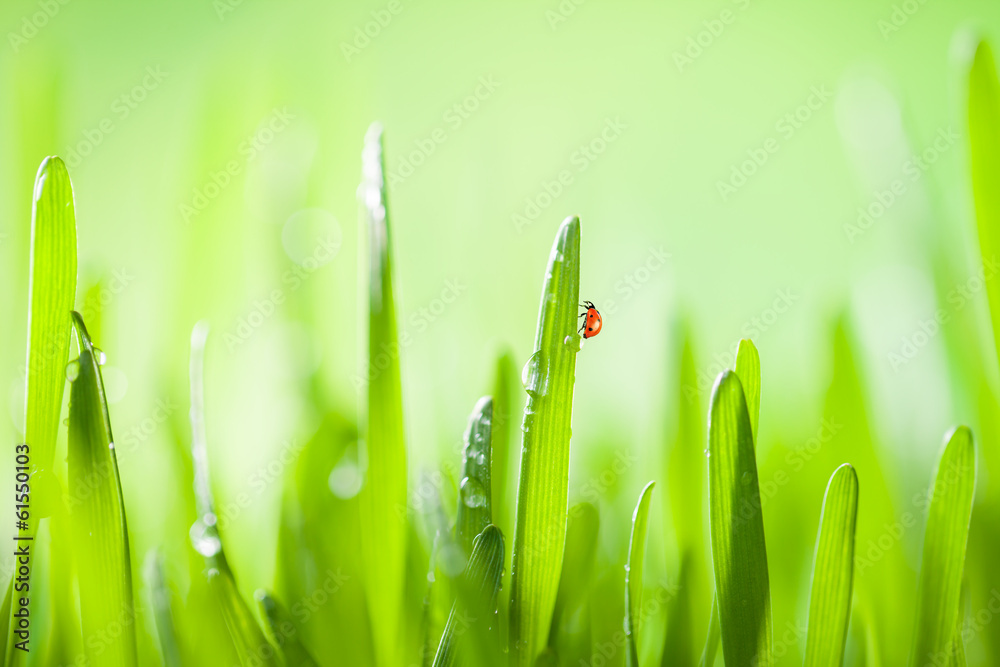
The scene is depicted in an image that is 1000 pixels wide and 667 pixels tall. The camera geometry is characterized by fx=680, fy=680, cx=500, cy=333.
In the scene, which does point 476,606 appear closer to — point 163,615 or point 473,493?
point 473,493

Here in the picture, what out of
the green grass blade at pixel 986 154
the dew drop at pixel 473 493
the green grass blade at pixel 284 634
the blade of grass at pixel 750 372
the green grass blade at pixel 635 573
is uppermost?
the green grass blade at pixel 986 154

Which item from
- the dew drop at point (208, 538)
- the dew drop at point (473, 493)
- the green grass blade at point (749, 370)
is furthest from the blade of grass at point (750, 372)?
the dew drop at point (208, 538)

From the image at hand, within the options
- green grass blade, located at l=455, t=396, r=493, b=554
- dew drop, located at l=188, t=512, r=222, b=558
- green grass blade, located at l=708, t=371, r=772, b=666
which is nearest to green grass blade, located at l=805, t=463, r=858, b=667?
green grass blade, located at l=708, t=371, r=772, b=666

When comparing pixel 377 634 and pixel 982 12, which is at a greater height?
pixel 982 12

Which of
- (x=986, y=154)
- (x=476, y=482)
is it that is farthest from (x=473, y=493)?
(x=986, y=154)

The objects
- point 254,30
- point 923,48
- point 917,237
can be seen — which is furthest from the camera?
point 923,48

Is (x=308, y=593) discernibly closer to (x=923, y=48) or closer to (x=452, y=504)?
(x=452, y=504)

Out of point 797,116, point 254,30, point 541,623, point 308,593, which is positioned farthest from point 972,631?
point 797,116

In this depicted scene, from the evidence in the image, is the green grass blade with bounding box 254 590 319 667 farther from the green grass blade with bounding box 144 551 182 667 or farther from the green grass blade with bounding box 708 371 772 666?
the green grass blade with bounding box 708 371 772 666

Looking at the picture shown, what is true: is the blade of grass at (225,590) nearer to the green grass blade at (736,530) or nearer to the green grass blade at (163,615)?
the green grass blade at (163,615)
